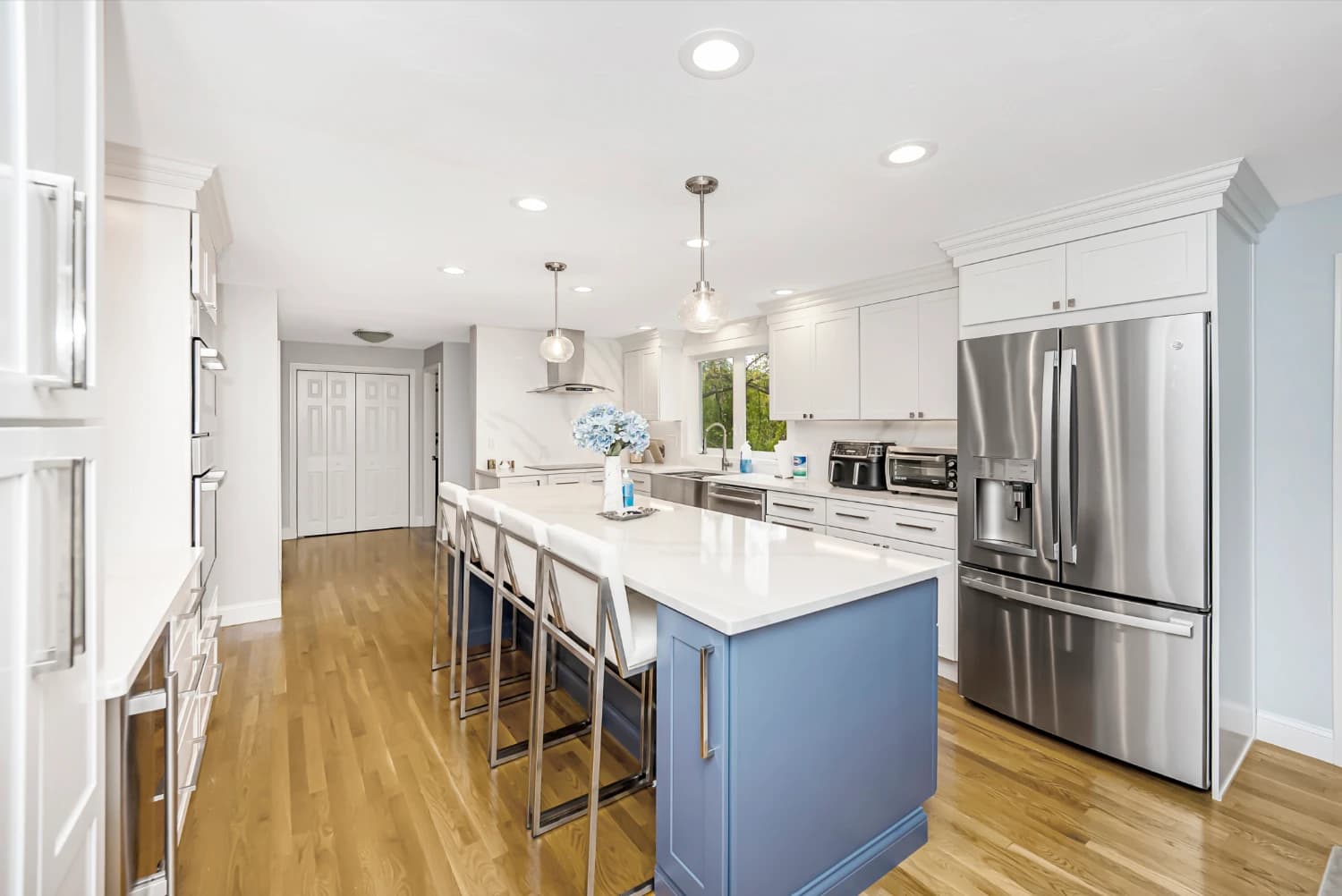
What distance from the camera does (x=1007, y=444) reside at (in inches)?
108

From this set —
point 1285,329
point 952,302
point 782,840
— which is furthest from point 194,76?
point 1285,329

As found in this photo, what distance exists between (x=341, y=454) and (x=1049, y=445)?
23.4ft

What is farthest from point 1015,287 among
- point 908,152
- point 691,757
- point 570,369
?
point 570,369

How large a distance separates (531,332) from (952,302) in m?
3.99

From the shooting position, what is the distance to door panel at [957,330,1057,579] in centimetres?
261

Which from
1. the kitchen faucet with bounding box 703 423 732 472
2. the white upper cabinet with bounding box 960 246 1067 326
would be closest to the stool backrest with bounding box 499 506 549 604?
the white upper cabinet with bounding box 960 246 1067 326

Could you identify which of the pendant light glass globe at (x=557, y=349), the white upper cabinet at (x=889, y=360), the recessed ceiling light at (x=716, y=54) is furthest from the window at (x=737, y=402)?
the recessed ceiling light at (x=716, y=54)

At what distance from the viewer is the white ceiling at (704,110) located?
1460 mm

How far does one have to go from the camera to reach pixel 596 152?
214 cm

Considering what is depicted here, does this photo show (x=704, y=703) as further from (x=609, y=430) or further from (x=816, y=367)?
(x=816, y=367)

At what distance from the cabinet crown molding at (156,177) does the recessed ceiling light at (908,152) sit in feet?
8.10

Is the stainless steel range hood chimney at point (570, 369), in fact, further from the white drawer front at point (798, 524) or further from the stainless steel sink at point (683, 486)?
the white drawer front at point (798, 524)

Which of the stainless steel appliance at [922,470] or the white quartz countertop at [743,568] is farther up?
the stainless steel appliance at [922,470]

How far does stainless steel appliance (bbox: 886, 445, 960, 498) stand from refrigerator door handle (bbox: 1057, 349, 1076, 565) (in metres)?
0.86
